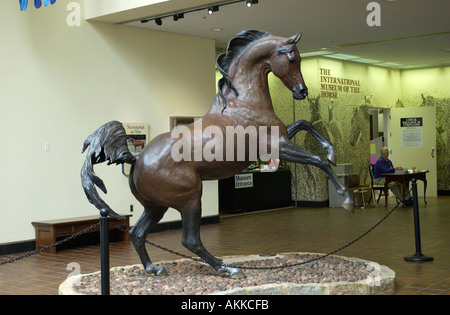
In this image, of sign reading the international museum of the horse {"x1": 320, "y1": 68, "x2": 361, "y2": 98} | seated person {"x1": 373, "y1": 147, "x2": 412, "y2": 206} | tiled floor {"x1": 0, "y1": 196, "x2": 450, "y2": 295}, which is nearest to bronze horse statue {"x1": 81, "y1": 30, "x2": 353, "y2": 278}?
tiled floor {"x1": 0, "y1": 196, "x2": 450, "y2": 295}

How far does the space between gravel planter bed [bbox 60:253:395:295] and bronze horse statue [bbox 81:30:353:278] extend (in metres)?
0.20

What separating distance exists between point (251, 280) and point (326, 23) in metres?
6.12

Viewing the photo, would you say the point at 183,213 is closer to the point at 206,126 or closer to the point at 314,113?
the point at 206,126

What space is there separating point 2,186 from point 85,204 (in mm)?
1374

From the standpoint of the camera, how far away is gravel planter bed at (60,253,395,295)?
4797mm

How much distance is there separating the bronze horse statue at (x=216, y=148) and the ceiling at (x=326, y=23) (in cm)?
314

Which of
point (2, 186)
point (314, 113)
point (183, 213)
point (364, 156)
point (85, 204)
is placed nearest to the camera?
point (183, 213)

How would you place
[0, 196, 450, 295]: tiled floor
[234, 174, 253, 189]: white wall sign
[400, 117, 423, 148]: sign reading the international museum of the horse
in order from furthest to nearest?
[400, 117, 423, 148]: sign reading the international museum of the horse
[234, 174, 253, 189]: white wall sign
[0, 196, 450, 295]: tiled floor

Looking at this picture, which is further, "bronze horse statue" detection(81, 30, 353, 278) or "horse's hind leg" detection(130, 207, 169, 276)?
"horse's hind leg" detection(130, 207, 169, 276)

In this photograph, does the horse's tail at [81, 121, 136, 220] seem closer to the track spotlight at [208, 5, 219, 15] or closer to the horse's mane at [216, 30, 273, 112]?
the horse's mane at [216, 30, 273, 112]

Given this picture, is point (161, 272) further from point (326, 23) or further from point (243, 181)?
point (243, 181)

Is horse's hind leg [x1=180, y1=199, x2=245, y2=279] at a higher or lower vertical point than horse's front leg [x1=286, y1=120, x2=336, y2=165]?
lower

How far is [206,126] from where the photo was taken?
5.33m
